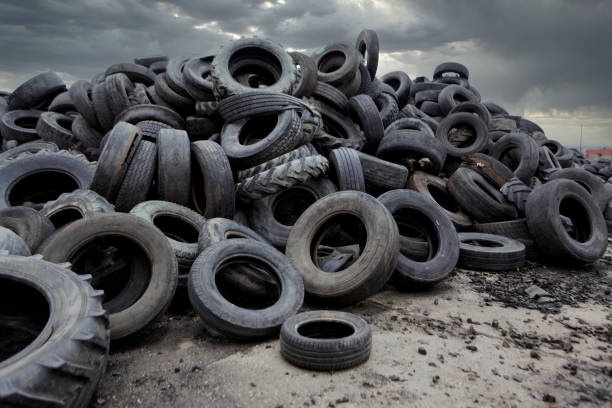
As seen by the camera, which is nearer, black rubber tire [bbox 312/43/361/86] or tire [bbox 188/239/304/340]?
tire [bbox 188/239/304/340]

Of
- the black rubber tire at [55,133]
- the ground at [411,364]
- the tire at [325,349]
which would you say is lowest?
the ground at [411,364]

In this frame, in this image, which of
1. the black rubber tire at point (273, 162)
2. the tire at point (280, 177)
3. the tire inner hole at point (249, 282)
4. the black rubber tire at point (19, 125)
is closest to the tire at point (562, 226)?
the tire at point (280, 177)

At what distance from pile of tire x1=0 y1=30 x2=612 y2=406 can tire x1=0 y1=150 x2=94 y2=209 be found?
0.02m

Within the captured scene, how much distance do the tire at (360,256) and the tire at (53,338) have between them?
6.95 ft

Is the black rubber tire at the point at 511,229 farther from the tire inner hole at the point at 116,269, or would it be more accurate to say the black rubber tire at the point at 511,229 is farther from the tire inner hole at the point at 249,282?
the tire inner hole at the point at 116,269

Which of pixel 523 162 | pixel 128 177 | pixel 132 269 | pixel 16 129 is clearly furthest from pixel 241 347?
pixel 16 129

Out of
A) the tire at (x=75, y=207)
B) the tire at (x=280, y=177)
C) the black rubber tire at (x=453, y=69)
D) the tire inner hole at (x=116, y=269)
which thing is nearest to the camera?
the tire inner hole at (x=116, y=269)

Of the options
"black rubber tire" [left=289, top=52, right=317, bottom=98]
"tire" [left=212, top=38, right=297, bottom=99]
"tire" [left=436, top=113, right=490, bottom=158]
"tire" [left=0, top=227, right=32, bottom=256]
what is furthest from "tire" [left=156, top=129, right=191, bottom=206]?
"tire" [left=436, top=113, right=490, bottom=158]

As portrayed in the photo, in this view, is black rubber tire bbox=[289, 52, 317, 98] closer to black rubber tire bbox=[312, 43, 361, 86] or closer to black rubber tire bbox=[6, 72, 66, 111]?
black rubber tire bbox=[312, 43, 361, 86]

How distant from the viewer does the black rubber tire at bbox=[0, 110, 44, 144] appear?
9.45 metres

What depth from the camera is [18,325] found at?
300 cm

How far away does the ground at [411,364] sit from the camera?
2.68 metres

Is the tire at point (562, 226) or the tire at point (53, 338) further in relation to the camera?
the tire at point (562, 226)

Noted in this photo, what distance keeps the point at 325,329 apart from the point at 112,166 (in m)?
3.14
